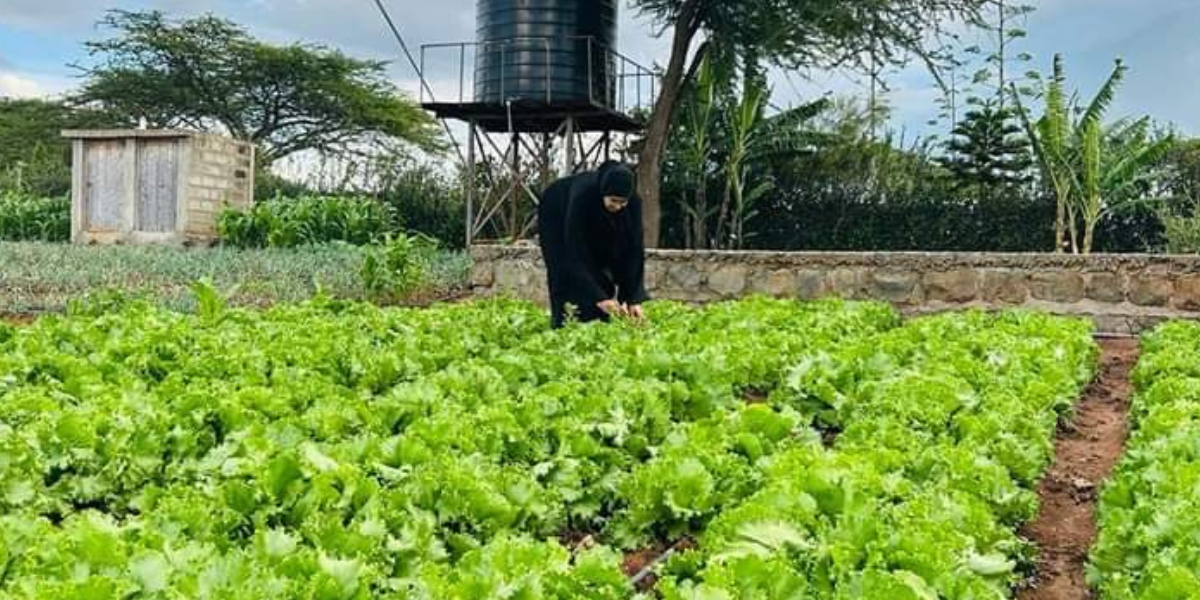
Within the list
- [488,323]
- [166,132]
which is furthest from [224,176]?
[488,323]

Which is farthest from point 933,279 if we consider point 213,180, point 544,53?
point 213,180

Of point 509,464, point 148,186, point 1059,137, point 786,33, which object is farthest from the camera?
point 148,186

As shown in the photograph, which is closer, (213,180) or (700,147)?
(700,147)

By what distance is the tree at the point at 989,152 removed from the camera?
53.5ft

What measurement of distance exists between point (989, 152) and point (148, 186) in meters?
12.7

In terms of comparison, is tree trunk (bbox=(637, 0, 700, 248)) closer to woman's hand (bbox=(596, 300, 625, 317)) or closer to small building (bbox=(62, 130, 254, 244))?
small building (bbox=(62, 130, 254, 244))

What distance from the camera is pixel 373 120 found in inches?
1123

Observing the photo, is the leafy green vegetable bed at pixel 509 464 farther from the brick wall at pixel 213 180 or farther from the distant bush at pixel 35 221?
the distant bush at pixel 35 221

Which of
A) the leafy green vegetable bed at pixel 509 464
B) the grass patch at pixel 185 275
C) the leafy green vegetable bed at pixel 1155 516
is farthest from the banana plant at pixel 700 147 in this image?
the leafy green vegetable bed at pixel 1155 516

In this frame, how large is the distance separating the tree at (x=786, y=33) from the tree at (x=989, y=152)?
122 centimetres

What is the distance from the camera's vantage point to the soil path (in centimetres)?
331

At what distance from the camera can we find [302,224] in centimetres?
1677

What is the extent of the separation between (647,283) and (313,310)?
13.2ft

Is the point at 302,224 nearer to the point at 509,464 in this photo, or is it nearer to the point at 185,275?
the point at 185,275
